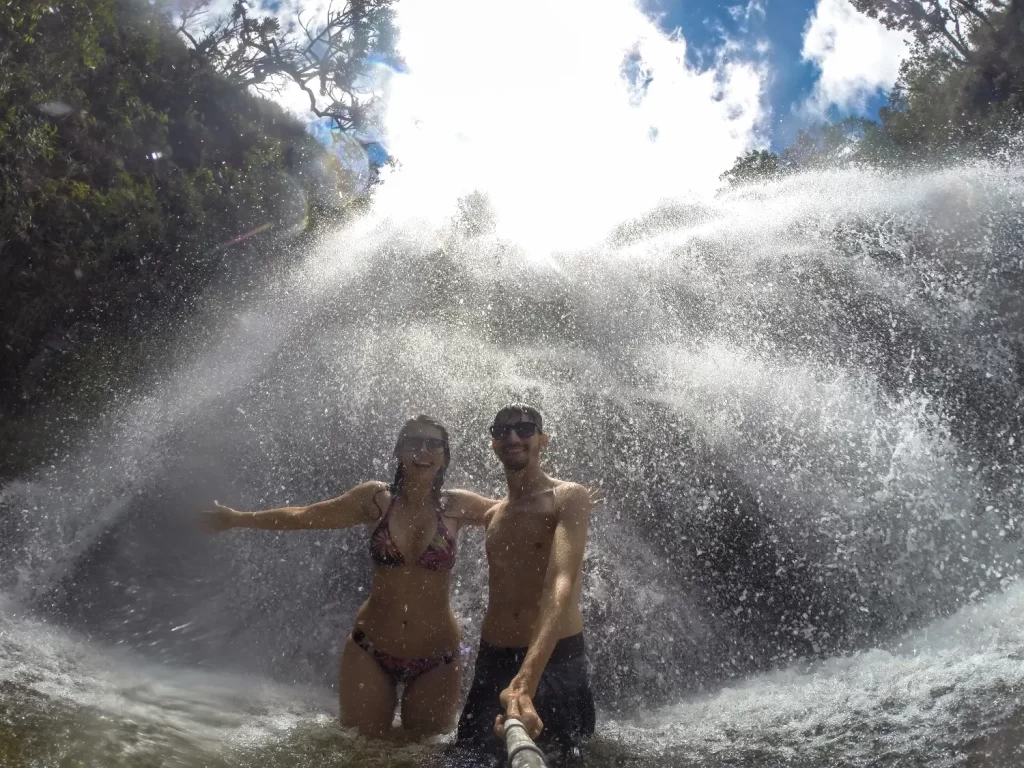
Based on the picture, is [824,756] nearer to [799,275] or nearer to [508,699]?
[508,699]

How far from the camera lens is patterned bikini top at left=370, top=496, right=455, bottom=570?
4.05 m

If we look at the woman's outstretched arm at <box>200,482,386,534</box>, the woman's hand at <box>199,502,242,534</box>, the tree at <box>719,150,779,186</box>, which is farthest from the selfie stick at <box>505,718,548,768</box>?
the tree at <box>719,150,779,186</box>

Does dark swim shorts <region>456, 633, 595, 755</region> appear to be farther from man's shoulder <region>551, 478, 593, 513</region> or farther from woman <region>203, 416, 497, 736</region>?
man's shoulder <region>551, 478, 593, 513</region>

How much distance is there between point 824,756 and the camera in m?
3.59

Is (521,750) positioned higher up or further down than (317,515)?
further down

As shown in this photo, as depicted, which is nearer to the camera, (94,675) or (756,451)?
(94,675)

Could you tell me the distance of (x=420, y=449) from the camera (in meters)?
4.07

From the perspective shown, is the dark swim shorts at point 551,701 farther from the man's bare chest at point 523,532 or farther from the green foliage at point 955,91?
the green foliage at point 955,91

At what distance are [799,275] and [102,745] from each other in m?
9.17

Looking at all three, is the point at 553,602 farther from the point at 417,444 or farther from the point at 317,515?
the point at 317,515

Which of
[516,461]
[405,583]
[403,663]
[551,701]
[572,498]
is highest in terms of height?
[516,461]

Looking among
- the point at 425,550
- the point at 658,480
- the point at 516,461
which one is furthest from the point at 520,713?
the point at 658,480

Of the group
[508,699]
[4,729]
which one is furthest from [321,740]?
[508,699]

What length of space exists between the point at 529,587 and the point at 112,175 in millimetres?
14930
